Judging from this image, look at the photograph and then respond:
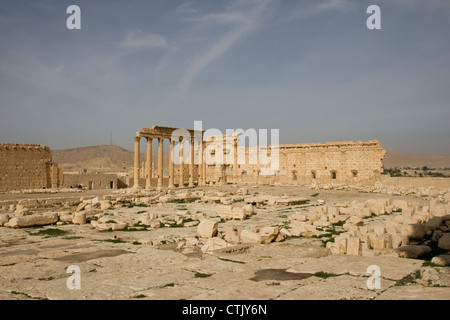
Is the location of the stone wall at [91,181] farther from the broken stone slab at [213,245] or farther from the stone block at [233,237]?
the broken stone slab at [213,245]

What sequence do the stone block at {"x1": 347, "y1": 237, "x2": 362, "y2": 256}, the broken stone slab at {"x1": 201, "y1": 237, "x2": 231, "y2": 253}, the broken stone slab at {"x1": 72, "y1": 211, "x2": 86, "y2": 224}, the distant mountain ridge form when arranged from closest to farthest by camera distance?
the stone block at {"x1": 347, "y1": 237, "x2": 362, "y2": 256} → the broken stone slab at {"x1": 201, "y1": 237, "x2": 231, "y2": 253} → the broken stone slab at {"x1": 72, "y1": 211, "x2": 86, "y2": 224} → the distant mountain ridge

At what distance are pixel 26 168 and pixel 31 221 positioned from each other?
22.7m

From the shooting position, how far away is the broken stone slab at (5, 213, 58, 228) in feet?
46.1

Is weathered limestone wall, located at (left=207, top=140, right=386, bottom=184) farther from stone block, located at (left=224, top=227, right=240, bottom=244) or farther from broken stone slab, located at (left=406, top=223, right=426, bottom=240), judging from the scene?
stone block, located at (left=224, top=227, right=240, bottom=244)

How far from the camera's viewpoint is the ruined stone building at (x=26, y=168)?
32688mm

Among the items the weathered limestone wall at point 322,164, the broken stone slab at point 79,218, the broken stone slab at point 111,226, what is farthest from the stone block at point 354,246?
the weathered limestone wall at point 322,164

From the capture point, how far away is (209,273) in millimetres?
6859

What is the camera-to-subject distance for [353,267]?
6.85m

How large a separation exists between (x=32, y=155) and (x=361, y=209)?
3115 centimetres

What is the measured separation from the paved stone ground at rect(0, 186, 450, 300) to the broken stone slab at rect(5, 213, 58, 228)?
361 cm

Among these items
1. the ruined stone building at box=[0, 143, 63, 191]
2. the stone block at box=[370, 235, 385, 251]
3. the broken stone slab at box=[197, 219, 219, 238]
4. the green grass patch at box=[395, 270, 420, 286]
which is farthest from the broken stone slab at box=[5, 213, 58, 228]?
the ruined stone building at box=[0, 143, 63, 191]

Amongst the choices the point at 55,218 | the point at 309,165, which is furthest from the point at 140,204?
the point at 309,165

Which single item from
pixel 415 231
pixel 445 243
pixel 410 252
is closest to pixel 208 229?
pixel 410 252
